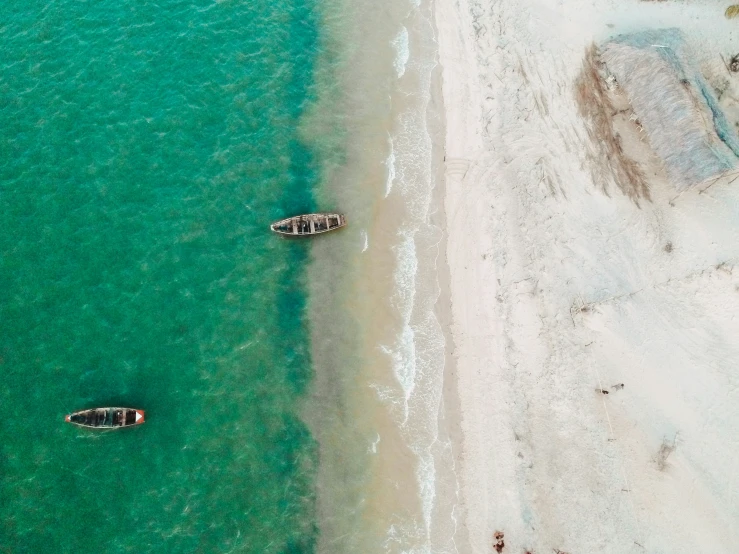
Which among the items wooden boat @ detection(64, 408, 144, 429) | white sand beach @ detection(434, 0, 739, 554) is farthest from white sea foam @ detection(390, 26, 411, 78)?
wooden boat @ detection(64, 408, 144, 429)

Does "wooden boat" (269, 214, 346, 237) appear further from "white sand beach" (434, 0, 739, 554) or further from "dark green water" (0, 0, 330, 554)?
"white sand beach" (434, 0, 739, 554)

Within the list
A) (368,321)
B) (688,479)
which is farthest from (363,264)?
(688,479)

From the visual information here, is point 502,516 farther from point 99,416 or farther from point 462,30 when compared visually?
point 462,30

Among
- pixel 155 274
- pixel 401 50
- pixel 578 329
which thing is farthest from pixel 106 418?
pixel 401 50

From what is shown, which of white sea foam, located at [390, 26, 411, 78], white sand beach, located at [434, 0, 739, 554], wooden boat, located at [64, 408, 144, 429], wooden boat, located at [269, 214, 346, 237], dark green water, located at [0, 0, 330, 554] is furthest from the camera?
white sea foam, located at [390, 26, 411, 78]

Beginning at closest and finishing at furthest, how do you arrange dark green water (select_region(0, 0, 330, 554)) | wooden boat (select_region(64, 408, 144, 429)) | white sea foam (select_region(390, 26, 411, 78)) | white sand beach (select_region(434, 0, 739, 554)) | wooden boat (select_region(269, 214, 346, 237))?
white sand beach (select_region(434, 0, 739, 554)) < dark green water (select_region(0, 0, 330, 554)) < wooden boat (select_region(64, 408, 144, 429)) < wooden boat (select_region(269, 214, 346, 237)) < white sea foam (select_region(390, 26, 411, 78))

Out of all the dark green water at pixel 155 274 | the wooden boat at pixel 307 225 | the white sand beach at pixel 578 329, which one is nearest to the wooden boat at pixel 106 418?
the dark green water at pixel 155 274

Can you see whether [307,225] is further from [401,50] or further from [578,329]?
[401,50]
